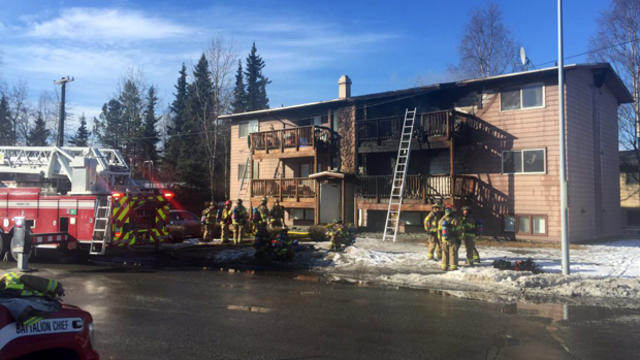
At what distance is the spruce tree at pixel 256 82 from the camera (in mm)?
60987

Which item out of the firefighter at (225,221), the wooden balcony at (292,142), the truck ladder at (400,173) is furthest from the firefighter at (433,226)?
the wooden balcony at (292,142)

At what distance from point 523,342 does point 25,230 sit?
37.5 feet

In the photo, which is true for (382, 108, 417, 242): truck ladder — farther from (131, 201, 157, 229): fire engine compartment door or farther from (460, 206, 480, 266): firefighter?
(131, 201, 157, 229): fire engine compartment door

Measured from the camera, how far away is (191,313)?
25.5ft

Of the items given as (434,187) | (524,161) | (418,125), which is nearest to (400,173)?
(434,187)

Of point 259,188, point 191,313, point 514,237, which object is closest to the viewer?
point 191,313

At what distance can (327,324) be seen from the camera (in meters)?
7.10

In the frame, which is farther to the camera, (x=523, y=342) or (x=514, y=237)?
(x=514, y=237)

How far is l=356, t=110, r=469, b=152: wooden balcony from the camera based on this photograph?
19225 millimetres

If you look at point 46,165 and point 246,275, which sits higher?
point 46,165

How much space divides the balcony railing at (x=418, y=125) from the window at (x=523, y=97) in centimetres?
169

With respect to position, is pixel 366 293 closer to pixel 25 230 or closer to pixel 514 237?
pixel 25 230

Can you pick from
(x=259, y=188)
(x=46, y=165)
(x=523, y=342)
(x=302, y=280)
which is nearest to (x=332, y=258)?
(x=302, y=280)

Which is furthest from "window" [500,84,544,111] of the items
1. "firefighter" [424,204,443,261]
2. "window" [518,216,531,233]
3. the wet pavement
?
the wet pavement
